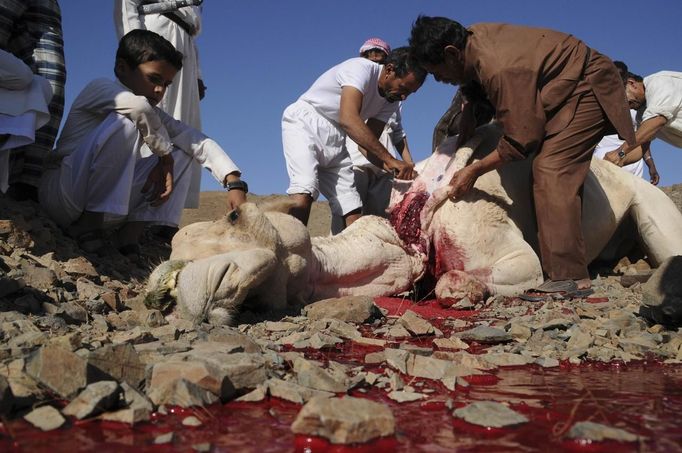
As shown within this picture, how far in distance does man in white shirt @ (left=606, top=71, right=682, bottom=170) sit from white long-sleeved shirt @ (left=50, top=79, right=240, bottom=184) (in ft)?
15.2

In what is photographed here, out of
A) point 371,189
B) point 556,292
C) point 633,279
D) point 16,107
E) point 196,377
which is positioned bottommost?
point 196,377

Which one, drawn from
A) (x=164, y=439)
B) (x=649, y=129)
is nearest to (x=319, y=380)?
(x=164, y=439)

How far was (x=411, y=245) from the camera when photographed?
4.70 m

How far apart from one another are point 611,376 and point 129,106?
3751 mm

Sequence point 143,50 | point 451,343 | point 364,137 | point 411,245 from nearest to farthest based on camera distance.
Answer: point 451,343, point 411,245, point 143,50, point 364,137

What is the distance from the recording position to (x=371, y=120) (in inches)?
259

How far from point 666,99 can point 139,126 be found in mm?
6005

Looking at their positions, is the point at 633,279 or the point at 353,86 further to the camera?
the point at 353,86

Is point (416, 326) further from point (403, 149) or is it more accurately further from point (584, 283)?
point (403, 149)

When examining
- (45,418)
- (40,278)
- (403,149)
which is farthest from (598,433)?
(403,149)

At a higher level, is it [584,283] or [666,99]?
[666,99]

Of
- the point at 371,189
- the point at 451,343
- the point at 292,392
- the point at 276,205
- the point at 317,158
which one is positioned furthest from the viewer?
the point at 371,189

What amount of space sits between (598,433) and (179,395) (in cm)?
114

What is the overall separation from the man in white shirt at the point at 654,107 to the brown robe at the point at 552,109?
3.18 meters
